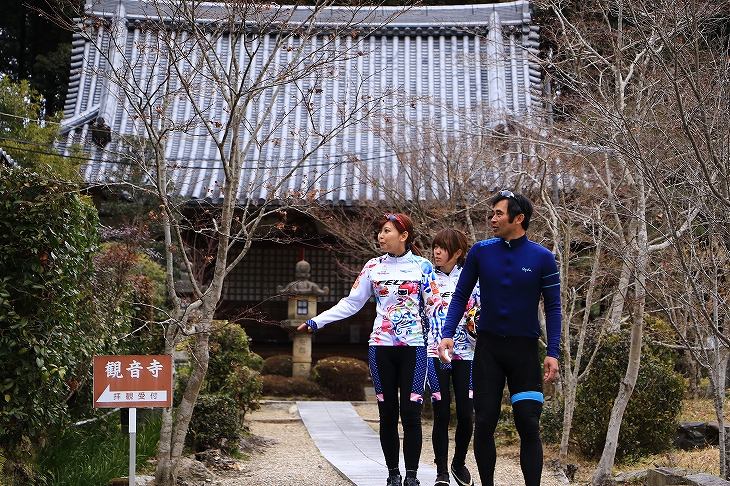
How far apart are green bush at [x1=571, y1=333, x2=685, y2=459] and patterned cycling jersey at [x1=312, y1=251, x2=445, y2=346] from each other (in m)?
3.00

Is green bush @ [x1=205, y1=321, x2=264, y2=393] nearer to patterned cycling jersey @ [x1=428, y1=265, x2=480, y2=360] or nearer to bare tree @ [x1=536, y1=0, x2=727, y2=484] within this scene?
patterned cycling jersey @ [x1=428, y1=265, x2=480, y2=360]

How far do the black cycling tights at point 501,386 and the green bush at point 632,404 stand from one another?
361 centimetres

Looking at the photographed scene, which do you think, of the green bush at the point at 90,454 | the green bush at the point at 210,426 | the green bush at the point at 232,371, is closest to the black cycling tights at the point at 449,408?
the green bush at the point at 90,454

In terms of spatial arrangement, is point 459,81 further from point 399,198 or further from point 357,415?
point 357,415

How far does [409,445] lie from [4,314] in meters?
2.67

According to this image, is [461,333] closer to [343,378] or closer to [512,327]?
[512,327]

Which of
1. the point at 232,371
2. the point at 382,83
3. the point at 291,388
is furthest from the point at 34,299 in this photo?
the point at 382,83

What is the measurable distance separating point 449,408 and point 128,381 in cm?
213

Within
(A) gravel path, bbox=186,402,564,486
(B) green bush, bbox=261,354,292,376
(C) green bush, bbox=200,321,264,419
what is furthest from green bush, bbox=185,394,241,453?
(B) green bush, bbox=261,354,292,376

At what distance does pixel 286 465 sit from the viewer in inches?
300

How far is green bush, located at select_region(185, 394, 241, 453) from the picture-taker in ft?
24.6

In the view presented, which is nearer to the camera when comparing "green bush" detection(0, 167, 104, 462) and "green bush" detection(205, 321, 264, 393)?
"green bush" detection(0, 167, 104, 462)

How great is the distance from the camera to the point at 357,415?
1165 centimetres

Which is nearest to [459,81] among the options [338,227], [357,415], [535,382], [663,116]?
[338,227]
